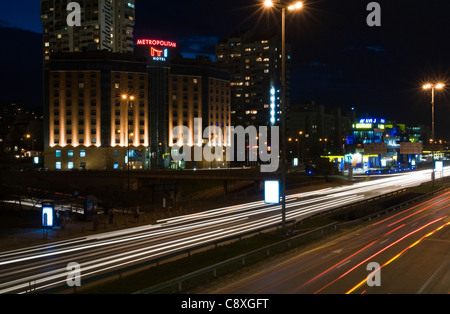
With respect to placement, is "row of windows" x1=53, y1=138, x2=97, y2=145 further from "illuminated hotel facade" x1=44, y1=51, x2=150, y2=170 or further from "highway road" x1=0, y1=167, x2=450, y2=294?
"highway road" x1=0, y1=167, x2=450, y2=294

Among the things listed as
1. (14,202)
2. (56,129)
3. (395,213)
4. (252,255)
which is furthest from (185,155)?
(252,255)

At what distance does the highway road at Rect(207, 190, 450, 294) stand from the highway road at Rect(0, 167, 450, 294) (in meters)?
5.29

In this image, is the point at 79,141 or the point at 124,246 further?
the point at 79,141

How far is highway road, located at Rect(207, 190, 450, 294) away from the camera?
41.6ft

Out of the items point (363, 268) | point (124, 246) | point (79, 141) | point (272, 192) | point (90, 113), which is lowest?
point (124, 246)

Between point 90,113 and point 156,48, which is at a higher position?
point 156,48

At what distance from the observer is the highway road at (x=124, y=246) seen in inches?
665

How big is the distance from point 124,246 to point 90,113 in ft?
237

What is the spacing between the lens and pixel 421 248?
1862 cm

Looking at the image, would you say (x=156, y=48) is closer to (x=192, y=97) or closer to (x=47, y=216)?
(x=192, y=97)

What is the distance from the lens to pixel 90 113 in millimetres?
89562

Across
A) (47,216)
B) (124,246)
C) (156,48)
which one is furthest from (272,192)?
(156,48)

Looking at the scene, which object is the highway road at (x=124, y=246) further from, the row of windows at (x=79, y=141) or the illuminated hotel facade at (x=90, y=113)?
the row of windows at (x=79, y=141)

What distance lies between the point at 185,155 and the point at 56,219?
223 ft
